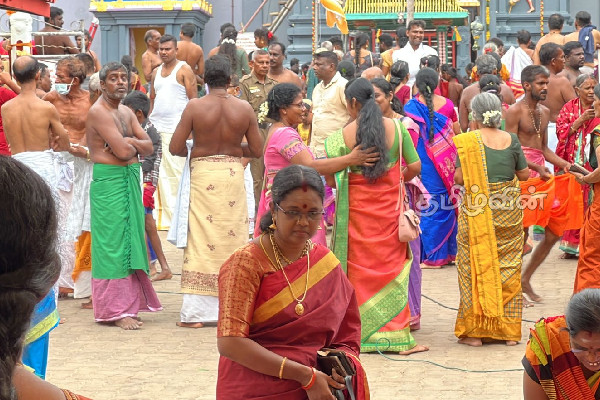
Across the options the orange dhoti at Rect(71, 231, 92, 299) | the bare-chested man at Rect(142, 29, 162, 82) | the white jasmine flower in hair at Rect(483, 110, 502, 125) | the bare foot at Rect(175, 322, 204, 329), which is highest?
the bare-chested man at Rect(142, 29, 162, 82)

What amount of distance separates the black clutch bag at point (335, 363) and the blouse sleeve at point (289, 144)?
271cm

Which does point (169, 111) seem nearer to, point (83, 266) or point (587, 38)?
point (83, 266)

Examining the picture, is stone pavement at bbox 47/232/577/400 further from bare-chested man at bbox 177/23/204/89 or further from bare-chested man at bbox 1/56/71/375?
bare-chested man at bbox 177/23/204/89

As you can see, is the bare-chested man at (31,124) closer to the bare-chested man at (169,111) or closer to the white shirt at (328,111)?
the white shirt at (328,111)

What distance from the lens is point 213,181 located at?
705cm

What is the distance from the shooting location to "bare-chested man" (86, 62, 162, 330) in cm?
713

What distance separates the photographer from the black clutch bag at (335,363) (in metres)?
3.50

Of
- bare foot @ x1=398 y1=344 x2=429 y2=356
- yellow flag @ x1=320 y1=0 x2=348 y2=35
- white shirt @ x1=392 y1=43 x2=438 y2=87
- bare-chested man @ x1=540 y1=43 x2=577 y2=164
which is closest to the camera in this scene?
bare foot @ x1=398 y1=344 x2=429 y2=356

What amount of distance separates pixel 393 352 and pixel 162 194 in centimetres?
542

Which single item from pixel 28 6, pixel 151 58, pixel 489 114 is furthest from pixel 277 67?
pixel 28 6

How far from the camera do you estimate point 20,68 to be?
7.13m

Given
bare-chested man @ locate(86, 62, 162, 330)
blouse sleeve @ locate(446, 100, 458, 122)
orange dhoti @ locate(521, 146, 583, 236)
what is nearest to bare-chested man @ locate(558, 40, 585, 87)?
blouse sleeve @ locate(446, 100, 458, 122)

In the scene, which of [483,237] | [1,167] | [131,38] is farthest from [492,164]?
[131,38]

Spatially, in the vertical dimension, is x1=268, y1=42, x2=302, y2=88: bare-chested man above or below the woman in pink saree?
above
